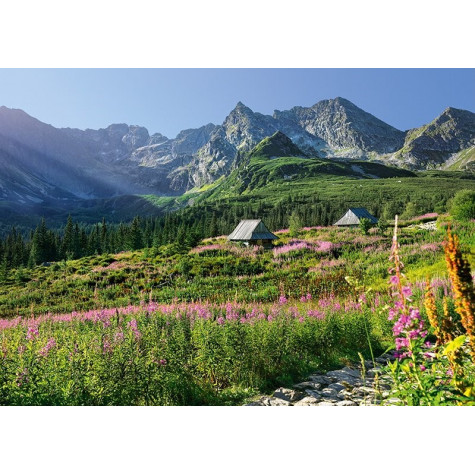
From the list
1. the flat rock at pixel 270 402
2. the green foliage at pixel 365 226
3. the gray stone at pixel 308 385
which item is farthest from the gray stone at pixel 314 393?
the green foliage at pixel 365 226

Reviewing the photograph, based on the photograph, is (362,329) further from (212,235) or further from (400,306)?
(212,235)

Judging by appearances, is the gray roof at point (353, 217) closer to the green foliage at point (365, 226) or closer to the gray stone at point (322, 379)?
the green foliage at point (365, 226)

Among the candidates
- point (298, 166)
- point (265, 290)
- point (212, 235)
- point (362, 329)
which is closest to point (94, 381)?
point (362, 329)

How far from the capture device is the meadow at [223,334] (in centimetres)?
398

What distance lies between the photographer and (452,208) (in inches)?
452

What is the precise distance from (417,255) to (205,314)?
663 centimetres

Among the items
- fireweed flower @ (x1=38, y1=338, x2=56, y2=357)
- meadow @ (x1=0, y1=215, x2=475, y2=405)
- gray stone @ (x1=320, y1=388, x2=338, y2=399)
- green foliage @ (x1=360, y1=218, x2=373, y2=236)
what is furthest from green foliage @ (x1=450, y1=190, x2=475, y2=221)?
fireweed flower @ (x1=38, y1=338, x2=56, y2=357)

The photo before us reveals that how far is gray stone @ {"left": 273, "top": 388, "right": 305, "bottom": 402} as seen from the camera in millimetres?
4215

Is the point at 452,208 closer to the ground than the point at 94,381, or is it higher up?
higher up

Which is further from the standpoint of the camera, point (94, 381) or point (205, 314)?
point (205, 314)

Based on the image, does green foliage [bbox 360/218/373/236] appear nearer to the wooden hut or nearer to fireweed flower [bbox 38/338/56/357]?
the wooden hut

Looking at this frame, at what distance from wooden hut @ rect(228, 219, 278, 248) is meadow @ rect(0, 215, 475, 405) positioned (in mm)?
2625

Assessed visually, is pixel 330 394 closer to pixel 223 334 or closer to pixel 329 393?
pixel 329 393
